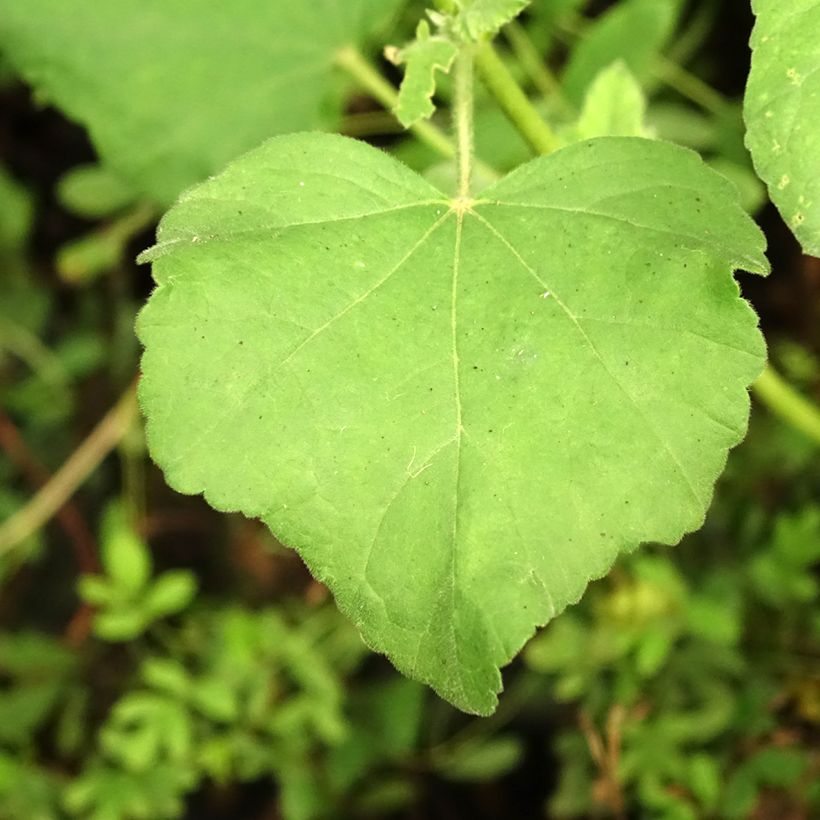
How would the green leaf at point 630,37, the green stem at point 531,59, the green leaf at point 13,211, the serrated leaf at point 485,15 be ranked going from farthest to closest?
1. the green leaf at point 13,211
2. the green stem at point 531,59
3. the green leaf at point 630,37
4. the serrated leaf at point 485,15

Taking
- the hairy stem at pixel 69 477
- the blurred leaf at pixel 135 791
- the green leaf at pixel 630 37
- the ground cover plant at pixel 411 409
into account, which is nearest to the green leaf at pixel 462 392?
the ground cover plant at pixel 411 409

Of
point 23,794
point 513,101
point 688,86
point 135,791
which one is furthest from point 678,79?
point 23,794

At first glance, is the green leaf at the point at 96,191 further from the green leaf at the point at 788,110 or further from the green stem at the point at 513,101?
the green leaf at the point at 788,110

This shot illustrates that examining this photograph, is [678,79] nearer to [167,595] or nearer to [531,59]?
[531,59]

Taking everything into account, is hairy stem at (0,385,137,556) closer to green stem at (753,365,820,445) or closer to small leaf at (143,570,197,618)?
small leaf at (143,570,197,618)

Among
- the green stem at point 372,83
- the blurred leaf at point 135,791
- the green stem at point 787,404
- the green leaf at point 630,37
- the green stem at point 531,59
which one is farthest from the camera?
the green stem at point 531,59

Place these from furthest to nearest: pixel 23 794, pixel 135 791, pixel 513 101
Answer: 1. pixel 23 794
2. pixel 135 791
3. pixel 513 101

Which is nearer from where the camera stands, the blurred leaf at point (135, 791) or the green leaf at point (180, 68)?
the green leaf at point (180, 68)

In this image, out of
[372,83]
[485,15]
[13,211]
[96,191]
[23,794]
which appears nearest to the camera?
[485,15]
